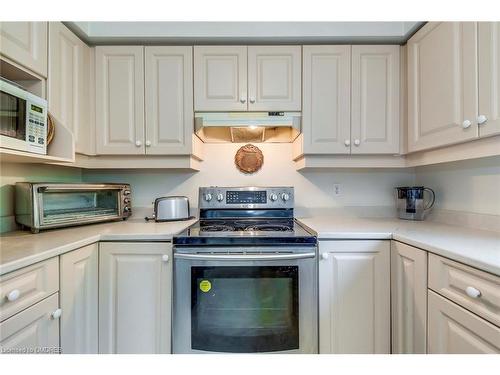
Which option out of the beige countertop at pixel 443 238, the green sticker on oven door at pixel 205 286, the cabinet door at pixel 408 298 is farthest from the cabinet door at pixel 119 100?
the cabinet door at pixel 408 298

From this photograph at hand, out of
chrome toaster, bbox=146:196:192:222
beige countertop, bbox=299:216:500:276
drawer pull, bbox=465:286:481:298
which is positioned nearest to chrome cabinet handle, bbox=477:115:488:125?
beige countertop, bbox=299:216:500:276

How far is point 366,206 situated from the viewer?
2.05 m

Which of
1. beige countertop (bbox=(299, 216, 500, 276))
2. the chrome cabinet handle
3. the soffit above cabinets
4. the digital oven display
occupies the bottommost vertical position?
beige countertop (bbox=(299, 216, 500, 276))

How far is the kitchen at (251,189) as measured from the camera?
111cm

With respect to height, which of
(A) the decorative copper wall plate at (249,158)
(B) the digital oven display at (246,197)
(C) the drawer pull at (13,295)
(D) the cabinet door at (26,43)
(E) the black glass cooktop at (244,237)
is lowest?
(C) the drawer pull at (13,295)

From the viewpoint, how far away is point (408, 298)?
1.25 metres

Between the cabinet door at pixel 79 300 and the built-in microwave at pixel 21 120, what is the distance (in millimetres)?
531

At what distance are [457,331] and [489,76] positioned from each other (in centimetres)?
109

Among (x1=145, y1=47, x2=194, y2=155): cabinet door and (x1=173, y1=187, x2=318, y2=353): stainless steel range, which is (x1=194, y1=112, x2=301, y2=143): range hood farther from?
(x1=173, y1=187, x2=318, y2=353): stainless steel range

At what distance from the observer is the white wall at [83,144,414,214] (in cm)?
206

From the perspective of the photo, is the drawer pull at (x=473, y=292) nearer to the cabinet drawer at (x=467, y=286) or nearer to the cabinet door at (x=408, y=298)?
the cabinet drawer at (x=467, y=286)

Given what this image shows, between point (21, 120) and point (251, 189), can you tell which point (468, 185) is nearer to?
point (251, 189)

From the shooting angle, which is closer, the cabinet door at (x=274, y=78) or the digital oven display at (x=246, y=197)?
the cabinet door at (x=274, y=78)

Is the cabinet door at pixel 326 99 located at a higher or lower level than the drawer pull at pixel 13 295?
higher
